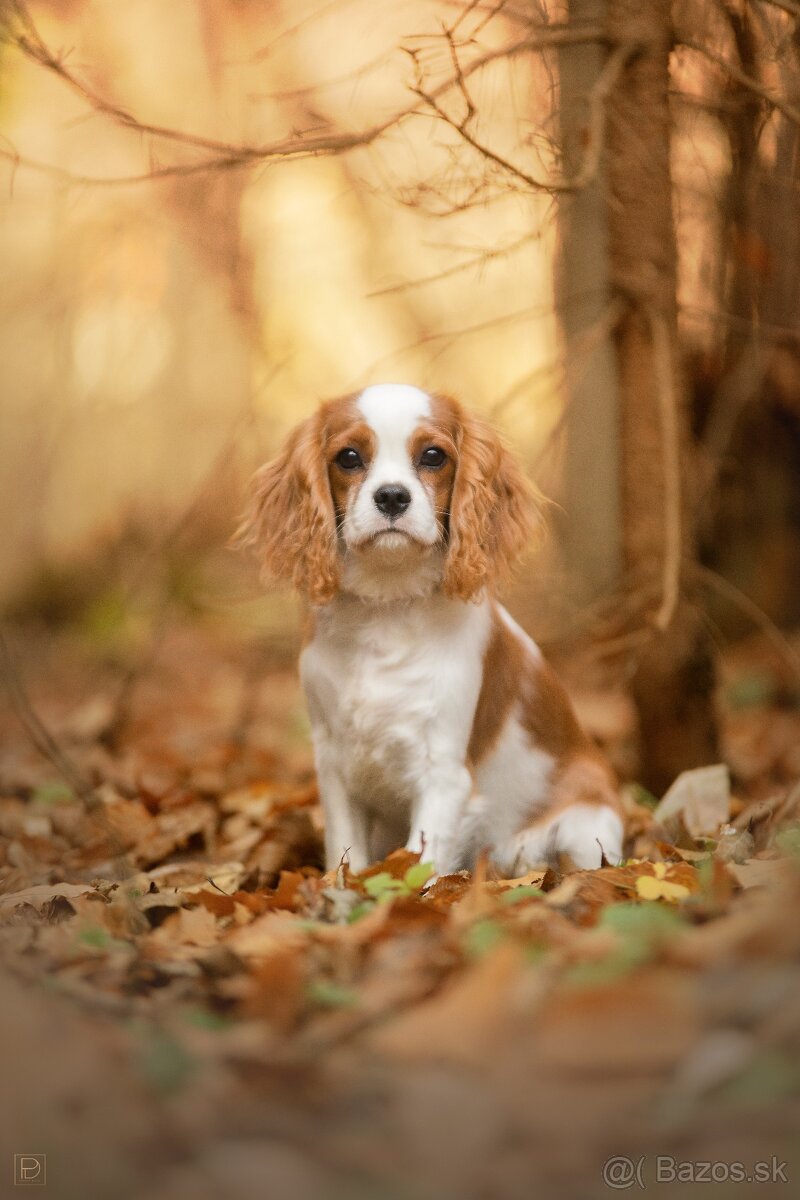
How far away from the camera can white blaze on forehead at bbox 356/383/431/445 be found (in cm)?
321

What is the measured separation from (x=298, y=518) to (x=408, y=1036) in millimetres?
2132

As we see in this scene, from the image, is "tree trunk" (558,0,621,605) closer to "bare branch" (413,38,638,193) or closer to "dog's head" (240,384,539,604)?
"bare branch" (413,38,638,193)

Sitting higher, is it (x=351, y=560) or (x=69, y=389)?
(x=69, y=389)

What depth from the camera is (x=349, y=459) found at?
10.8 feet

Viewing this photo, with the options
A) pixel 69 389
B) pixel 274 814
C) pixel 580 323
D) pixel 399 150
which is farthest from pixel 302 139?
pixel 69 389

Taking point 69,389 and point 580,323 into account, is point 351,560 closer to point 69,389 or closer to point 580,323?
point 580,323

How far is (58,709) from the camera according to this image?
21.2ft

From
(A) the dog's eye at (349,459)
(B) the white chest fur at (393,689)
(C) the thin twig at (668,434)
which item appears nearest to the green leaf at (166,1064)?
(B) the white chest fur at (393,689)

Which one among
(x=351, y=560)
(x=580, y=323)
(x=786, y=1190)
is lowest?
(x=786, y=1190)

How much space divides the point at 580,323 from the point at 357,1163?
4.06m

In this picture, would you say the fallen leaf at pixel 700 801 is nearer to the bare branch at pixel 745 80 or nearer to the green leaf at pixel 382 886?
the green leaf at pixel 382 886

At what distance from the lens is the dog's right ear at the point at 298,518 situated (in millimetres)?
3311

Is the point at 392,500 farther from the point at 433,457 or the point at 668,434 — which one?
the point at 668,434
